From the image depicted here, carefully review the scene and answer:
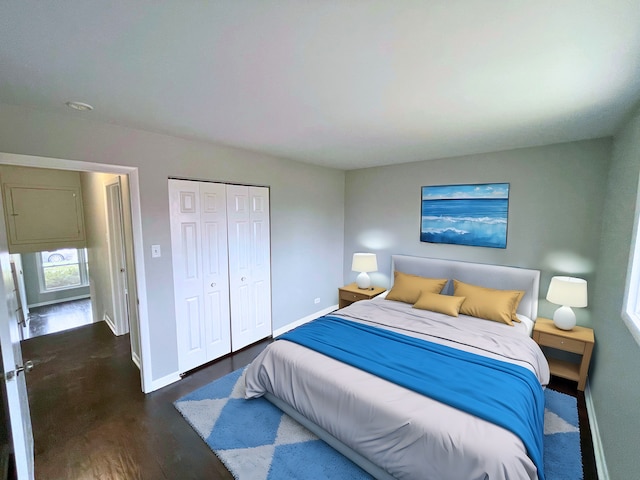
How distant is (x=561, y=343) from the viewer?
2.62 metres

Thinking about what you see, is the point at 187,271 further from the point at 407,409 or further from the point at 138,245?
the point at 407,409

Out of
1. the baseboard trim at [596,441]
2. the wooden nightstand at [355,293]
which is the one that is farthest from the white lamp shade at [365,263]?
the baseboard trim at [596,441]

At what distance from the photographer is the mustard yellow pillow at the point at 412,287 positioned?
3.40 meters

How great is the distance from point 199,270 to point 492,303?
3.15m

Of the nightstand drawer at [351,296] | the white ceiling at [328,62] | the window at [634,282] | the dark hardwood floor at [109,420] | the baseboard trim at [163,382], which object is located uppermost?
the white ceiling at [328,62]

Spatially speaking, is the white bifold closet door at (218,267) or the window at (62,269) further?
the window at (62,269)

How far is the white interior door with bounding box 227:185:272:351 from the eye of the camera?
327cm

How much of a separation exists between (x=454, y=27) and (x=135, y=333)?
12.4 feet

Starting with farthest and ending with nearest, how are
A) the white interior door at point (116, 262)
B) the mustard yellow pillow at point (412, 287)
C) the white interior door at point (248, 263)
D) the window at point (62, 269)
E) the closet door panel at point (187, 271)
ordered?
the window at point (62, 269) < the white interior door at point (116, 262) < the mustard yellow pillow at point (412, 287) < the white interior door at point (248, 263) < the closet door panel at point (187, 271)

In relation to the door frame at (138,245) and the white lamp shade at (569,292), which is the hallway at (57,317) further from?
the white lamp shade at (569,292)

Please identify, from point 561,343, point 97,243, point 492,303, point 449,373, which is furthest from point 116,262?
point 561,343

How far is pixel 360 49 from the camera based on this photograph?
4.14 ft

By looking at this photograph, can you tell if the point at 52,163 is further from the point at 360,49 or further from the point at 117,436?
the point at 360,49

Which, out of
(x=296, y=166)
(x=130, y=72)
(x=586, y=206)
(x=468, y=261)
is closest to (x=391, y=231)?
(x=468, y=261)
